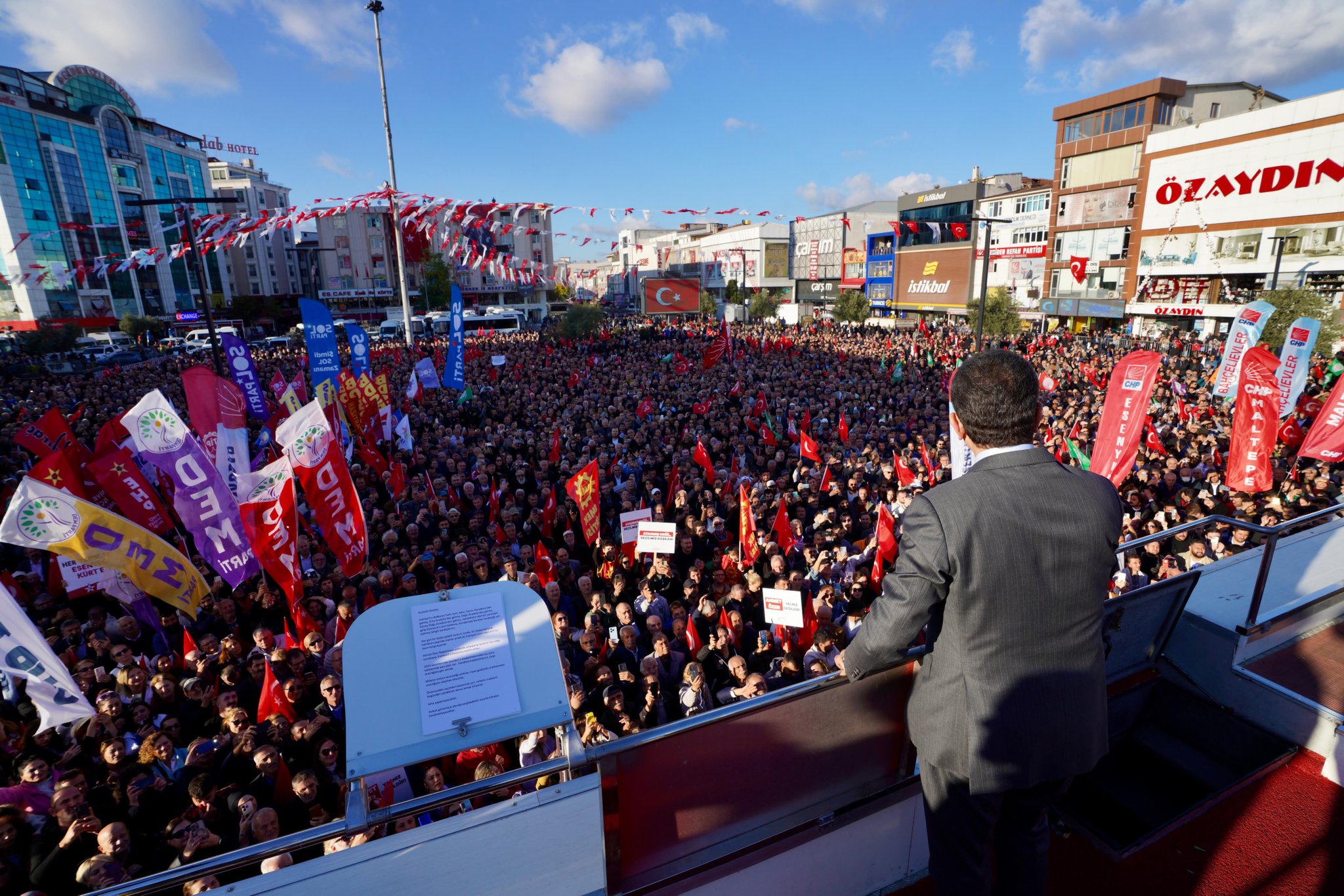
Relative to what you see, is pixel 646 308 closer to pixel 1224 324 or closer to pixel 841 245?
pixel 841 245

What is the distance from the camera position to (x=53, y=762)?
4352 mm

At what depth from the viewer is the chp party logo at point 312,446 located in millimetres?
6902

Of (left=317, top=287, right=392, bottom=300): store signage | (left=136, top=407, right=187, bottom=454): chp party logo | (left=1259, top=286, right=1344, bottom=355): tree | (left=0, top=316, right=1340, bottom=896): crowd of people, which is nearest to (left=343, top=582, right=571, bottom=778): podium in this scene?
(left=0, top=316, right=1340, bottom=896): crowd of people

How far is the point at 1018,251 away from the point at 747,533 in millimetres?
47882

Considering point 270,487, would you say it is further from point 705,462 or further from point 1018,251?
point 1018,251

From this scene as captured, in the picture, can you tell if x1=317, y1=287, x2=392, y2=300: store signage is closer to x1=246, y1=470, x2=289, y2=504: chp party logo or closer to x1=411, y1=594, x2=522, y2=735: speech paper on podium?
x1=246, y1=470, x2=289, y2=504: chp party logo

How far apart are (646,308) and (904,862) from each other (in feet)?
226

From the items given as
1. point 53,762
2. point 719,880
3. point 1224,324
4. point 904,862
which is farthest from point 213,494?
point 1224,324

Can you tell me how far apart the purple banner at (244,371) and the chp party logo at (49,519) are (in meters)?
6.90

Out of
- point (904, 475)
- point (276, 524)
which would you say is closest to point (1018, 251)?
point (904, 475)

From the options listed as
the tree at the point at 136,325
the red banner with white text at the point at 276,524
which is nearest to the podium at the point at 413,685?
the red banner with white text at the point at 276,524

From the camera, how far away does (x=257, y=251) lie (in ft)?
208

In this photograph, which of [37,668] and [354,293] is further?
[354,293]

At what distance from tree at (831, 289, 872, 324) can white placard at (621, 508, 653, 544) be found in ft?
149
